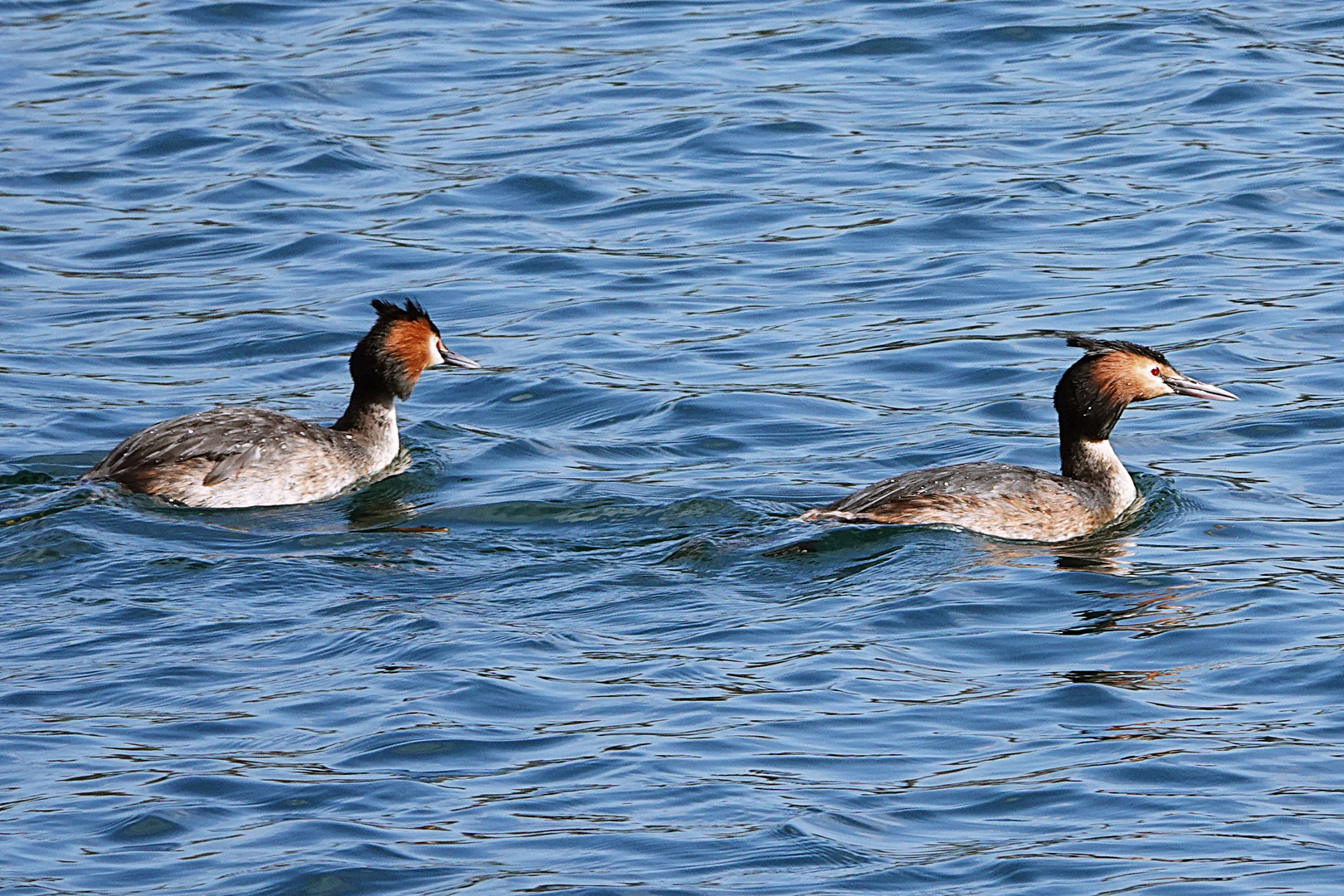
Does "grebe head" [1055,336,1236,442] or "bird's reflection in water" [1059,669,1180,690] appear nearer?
"bird's reflection in water" [1059,669,1180,690]

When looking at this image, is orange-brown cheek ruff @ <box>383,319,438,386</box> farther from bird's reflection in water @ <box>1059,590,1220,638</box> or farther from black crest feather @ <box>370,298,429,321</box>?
bird's reflection in water @ <box>1059,590,1220,638</box>

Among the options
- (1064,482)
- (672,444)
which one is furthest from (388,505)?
(1064,482)

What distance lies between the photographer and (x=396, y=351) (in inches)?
474

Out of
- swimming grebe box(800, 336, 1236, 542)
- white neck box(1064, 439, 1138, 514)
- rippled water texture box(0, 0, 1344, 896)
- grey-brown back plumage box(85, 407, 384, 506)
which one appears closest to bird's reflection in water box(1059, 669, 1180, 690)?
rippled water texture box(0, 0, 1344, 896)

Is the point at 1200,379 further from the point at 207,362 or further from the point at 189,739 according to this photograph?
the point at 189,739

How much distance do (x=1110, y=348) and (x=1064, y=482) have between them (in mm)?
675

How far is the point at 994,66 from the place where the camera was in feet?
60.6

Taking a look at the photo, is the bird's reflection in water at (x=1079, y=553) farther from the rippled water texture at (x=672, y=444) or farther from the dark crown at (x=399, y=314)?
the dark crown at (x=399, y=314)

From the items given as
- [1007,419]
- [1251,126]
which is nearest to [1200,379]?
[1007,419]

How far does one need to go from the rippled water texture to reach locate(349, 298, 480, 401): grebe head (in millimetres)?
466

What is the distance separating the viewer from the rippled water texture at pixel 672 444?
23.7 feet

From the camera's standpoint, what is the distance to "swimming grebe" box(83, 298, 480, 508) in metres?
10.9

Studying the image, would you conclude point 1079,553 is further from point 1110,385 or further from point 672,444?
point 672,444

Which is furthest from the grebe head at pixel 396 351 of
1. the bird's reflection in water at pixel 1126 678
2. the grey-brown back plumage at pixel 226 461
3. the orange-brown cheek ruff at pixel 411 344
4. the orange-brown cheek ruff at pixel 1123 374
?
the bird's reflection in water at pixel 1126 678
